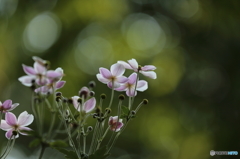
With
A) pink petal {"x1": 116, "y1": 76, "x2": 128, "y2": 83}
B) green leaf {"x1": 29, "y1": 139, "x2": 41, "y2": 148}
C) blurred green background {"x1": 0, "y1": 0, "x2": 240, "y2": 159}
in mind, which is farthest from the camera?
blurred green background {"x1": 0, "y1": 0, "x2": 240, "y2": 159}

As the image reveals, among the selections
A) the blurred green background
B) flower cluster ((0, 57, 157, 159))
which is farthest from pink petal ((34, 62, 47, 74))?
the blurred green background

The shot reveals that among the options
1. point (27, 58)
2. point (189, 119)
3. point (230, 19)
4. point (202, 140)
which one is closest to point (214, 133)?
point (202, 140)

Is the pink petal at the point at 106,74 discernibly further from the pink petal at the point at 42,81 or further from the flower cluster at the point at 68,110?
the pink petal at the point at 42,81

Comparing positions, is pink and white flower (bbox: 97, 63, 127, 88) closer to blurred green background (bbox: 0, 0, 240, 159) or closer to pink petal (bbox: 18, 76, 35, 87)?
pink petal (bbox: 18, 76, 35, 87)

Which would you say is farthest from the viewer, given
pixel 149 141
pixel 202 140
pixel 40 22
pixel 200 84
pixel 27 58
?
pixel 40 22

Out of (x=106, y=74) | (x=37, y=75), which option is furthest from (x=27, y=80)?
(x=106, y=74)

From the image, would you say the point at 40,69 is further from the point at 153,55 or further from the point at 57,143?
the point at 153,55

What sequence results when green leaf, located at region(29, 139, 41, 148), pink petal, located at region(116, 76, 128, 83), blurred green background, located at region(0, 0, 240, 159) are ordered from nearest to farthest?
1. green leaf, located at region(29, 139, 41, 148)
2. pink petal, located at region(116, 76, 128, 83)
3. blurred green background, located at region(0, 0, 240, 159)

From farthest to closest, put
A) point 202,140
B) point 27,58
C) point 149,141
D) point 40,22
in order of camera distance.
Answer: point 40,22, point 27,58, point 149,141, point 202,140

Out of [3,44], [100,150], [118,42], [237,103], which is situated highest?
[100,150]

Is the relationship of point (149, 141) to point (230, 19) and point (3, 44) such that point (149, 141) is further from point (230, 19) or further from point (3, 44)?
point (3, 44)
